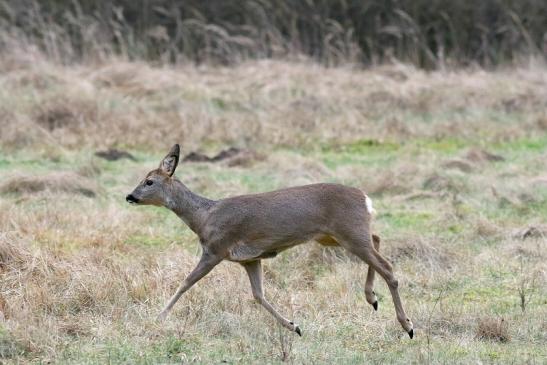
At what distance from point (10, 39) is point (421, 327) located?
47.6 feet

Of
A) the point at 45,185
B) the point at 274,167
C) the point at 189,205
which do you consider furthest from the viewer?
the point at 274,167

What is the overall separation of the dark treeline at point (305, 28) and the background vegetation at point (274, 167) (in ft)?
0.20

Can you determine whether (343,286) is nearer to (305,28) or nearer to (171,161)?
(171,161)

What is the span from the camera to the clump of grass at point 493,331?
7572 mm

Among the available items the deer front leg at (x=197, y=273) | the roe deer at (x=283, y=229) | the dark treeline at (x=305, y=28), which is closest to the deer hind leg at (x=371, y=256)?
the roe deer at (x=283, y=229)

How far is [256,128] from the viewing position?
667 inches

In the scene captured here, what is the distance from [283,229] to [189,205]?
32.5 inches

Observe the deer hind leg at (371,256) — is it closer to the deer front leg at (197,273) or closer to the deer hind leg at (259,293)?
the deer hind leg at (259,293)

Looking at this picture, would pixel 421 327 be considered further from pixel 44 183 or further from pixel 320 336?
pixel 44 183

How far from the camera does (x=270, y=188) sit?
1325 centimetres

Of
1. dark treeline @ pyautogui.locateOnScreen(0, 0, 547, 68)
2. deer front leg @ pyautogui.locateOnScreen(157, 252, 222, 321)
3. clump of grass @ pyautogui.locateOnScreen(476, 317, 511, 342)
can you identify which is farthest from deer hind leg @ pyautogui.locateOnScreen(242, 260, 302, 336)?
dark treeline @ pyautogui.locateOnScreen(0, 0, 547, 68)

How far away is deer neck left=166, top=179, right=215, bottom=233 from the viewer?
27.2 feet

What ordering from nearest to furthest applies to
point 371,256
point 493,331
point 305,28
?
point 493,331 → point 371,256 → point 305,28

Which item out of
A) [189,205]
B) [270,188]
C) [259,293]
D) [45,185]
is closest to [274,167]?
[270,188]
